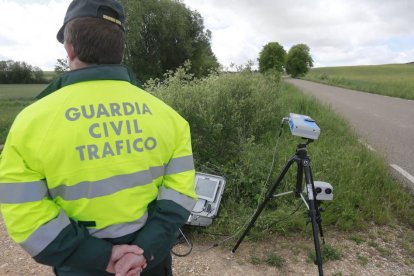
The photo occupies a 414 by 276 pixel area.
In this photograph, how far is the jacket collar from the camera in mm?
1406

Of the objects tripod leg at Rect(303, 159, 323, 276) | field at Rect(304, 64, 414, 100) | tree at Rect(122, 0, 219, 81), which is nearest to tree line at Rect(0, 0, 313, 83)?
tree at Rect(122, 0, 219, 81)

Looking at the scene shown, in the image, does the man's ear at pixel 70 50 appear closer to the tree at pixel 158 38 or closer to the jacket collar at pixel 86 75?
the jacket collar at pixel 86 75

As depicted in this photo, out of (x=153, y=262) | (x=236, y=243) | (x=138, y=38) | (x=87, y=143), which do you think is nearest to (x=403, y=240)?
(x=236, y=243)

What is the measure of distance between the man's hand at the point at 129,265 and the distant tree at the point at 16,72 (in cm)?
4616

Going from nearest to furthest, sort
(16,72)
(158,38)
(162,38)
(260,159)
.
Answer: (260,159) < (162,38) < (158,38) < (16,72)

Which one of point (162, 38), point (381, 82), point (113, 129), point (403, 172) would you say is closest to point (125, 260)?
point (113, 129)

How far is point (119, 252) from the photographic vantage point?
1.42 meters

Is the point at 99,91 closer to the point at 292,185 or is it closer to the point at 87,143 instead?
the point at 87,143

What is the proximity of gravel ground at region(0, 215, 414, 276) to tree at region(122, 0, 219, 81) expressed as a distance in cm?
2419

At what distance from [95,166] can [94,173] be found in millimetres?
29

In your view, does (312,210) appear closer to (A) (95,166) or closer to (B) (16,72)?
(A) (95,166)

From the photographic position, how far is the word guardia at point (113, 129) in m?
1.34

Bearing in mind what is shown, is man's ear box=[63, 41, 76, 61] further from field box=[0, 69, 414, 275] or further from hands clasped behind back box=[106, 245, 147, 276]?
field box=[0, 69, 414, 275]

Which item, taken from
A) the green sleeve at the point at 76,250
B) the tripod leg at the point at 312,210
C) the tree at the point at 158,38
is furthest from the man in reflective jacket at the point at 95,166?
the tree at the point at 158,38
